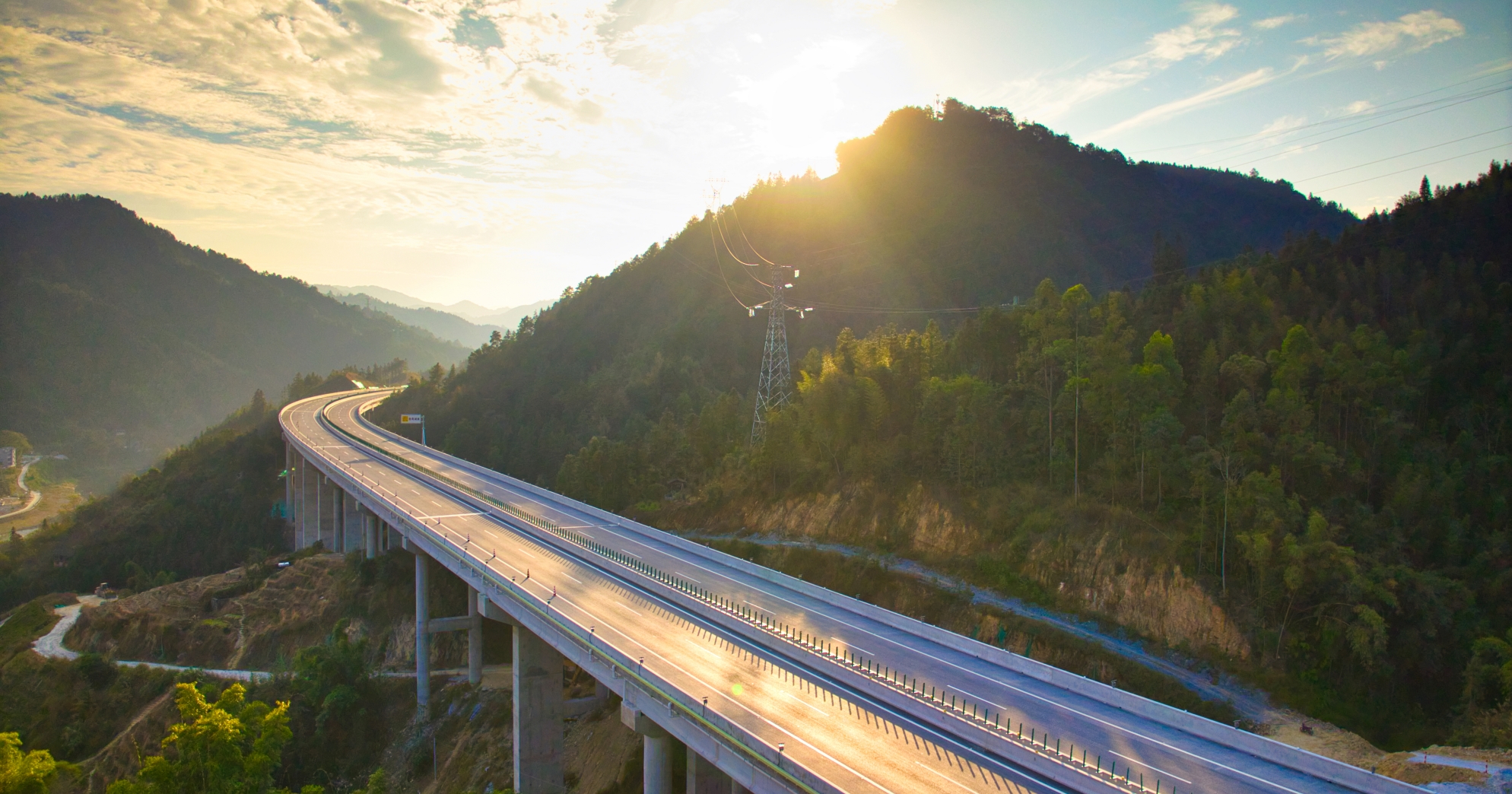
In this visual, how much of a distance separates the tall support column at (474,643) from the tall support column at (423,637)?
2897mm

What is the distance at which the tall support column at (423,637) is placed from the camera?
172 feet

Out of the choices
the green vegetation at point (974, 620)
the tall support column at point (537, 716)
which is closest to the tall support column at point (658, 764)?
the green vegetation at point (974, 620)

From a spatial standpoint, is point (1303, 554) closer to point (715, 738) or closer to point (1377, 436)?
point (1377, 436)

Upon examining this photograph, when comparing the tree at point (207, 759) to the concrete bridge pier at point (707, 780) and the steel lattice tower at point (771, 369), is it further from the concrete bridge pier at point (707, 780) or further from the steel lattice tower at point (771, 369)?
the steel lattice tower at point (771, 369)

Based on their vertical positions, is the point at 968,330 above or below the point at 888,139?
below

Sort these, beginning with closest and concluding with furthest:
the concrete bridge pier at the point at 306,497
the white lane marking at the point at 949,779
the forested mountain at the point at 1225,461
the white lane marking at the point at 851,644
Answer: the white lane marking at the point at 949,779 → the white lane marking at the point at 851,644 → the forested mountain at the point at 1225,461 → the concrete bridge pier at the point at 306,497

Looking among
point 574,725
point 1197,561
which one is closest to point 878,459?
point 1197,561

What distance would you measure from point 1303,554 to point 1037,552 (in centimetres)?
1069

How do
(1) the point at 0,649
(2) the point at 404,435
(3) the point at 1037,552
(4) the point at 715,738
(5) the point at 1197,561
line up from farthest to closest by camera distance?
(2) the point at 404,435 < (1) the point at 0,649 < (3) the point at 1037,552 < (5) the point at 1197,561 < (4) the point at 715,738

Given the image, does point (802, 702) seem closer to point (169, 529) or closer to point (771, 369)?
point (771, 369)

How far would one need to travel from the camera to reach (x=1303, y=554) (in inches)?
1182

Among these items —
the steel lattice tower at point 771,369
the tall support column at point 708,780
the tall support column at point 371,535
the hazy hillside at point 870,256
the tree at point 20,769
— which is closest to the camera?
the tree at point 20,769

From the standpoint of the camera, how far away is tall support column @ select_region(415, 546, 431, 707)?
52.4 meters

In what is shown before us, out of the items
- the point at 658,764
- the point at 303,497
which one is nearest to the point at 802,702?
the point at 658,764
